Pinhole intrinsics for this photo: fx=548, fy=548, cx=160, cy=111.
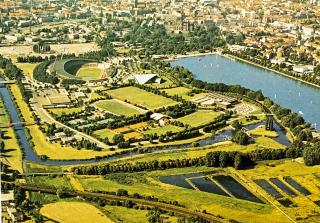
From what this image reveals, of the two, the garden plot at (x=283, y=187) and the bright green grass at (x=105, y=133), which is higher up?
the bright green grass at (x=105, y=133)

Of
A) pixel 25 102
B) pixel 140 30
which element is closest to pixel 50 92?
pixel 25 102

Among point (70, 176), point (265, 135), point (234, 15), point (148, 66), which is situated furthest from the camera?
point (234, 15)

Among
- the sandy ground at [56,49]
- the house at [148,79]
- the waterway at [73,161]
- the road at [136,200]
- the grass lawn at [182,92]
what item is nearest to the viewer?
the road at [136,200]

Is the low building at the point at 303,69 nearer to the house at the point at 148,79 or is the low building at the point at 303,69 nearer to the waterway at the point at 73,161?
the house at the point at 148,79

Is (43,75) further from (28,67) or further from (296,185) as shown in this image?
(296,185)

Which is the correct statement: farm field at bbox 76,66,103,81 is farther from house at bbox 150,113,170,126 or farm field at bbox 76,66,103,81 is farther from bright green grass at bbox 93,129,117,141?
bright green grass at bbox 93,129,117,141

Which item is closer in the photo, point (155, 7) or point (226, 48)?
point (226, 48)

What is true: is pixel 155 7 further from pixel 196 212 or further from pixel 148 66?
pixel 196 212

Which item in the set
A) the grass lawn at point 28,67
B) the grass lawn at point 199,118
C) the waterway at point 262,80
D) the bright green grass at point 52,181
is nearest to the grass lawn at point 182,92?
the grass lawn at point 199,118
